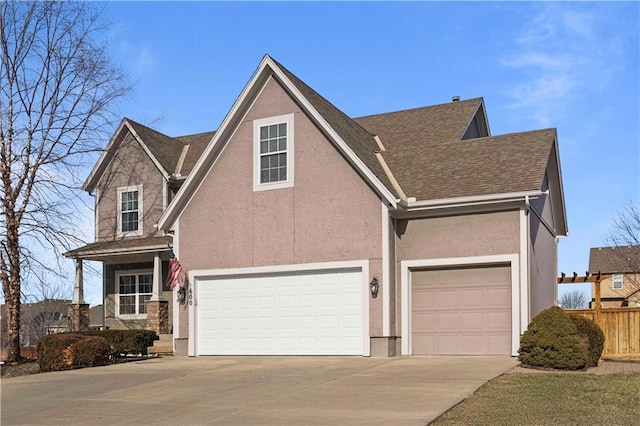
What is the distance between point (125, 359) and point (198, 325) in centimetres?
225

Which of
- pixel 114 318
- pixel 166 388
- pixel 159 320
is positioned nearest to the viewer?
pixel 166 388

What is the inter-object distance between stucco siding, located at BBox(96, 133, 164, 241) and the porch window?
1.59 m

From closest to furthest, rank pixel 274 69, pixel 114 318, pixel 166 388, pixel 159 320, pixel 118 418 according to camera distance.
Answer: pixel 118 418 < pixel 166 388 < pixel 274 69 < pixel 159 320 < pixel 114 318

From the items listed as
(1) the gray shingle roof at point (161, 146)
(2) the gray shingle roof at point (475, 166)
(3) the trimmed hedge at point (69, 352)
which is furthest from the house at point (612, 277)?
(3) the trimmed hedge at point (69, 352)

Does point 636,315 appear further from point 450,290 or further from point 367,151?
point 367,151

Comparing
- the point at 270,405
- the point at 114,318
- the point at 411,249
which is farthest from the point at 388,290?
the point at 114,318

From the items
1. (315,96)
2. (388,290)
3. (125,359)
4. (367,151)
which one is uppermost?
(315,96)

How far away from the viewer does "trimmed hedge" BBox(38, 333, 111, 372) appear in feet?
58.5

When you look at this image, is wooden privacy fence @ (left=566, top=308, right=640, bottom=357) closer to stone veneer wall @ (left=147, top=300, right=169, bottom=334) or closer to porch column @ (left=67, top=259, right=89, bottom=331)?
stone veneer wall @ (left=147, top=300, right=169, bottom=334)

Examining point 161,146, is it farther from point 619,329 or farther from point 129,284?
point 619,329

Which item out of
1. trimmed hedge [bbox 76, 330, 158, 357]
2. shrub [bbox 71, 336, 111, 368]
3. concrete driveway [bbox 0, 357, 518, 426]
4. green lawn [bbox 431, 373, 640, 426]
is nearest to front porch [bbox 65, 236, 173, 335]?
trimmed hedge [bbox 76, 330, 158, 357]

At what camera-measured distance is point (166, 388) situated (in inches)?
519

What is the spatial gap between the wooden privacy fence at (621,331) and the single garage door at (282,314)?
7.37 metres

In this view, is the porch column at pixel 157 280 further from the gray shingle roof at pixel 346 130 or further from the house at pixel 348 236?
the gray shingle roof at pixel 346 130
